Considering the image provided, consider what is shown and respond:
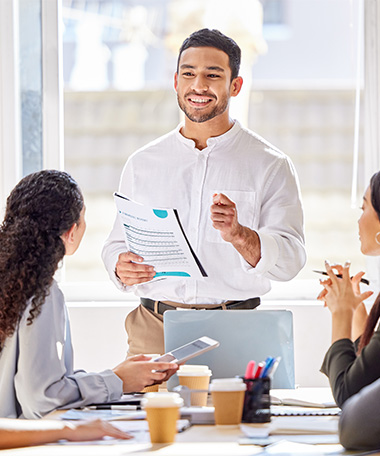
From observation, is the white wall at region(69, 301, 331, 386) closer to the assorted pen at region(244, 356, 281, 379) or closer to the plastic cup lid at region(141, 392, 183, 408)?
the assorted pen at region(244, 356, 281, 379)

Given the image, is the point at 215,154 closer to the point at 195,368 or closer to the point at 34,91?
the point at 195,368

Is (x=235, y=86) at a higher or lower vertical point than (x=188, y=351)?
higher

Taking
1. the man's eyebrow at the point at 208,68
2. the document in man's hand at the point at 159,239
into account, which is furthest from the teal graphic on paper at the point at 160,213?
the man's eyebrow at the point at 208,68

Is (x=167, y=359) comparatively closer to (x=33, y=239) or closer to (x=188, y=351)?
(x=188, y=351)

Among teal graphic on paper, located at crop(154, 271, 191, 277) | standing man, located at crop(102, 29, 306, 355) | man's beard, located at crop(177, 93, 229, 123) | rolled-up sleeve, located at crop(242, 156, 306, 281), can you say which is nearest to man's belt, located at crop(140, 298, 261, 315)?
standing man, located at crop(102, 29, 306, 355)

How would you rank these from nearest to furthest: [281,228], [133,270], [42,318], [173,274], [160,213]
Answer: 1. [42,318]
2. [160,213]
3. [173,274]
4. [133,270]
5. [281,228]

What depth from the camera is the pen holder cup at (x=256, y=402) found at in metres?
1.75

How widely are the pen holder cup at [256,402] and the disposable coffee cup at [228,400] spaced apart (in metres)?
0.03

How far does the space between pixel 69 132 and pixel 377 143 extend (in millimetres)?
1565

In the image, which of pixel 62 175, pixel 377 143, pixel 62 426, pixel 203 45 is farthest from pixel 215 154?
pixel 62 426

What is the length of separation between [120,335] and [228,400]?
1.94m

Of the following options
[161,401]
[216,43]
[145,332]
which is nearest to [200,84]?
[216,43]

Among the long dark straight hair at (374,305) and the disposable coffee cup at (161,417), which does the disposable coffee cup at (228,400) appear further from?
the long dark straight hair at (374,305)

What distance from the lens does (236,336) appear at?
2223 millimetres
